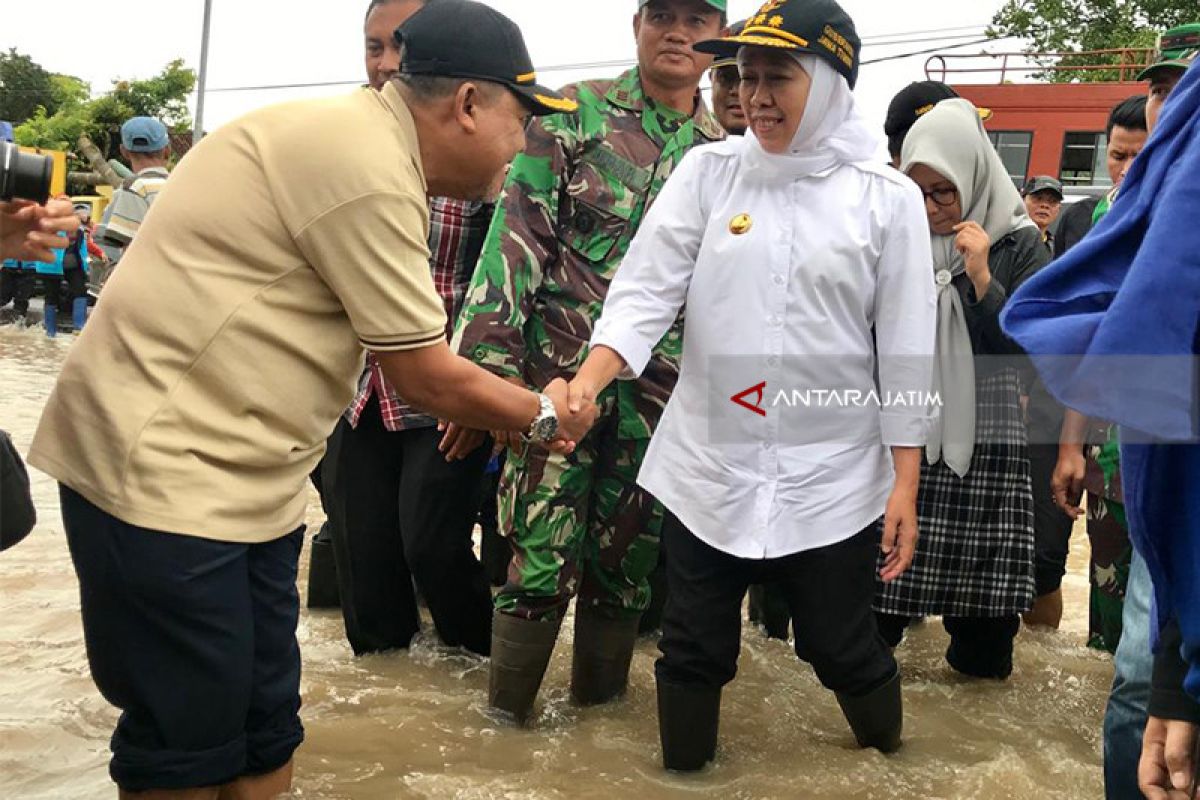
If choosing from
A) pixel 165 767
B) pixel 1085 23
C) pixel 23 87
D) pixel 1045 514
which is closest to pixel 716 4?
pixel 1045 514

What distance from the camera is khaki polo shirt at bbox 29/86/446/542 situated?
83.8 inches

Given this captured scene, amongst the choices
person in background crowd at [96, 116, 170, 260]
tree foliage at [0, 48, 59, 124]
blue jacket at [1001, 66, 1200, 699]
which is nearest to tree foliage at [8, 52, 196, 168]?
tree foliage at [0, 48, 59, 124]

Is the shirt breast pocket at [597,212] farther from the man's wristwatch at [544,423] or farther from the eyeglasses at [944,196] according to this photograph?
the eyeglasses at [944,196]

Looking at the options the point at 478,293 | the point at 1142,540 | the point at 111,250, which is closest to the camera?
the point at 1142,540

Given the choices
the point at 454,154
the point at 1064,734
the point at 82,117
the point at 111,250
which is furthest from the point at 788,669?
the point at 82,117

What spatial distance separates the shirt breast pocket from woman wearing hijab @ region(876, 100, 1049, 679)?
905mm

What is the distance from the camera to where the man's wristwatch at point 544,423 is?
278 centimetres

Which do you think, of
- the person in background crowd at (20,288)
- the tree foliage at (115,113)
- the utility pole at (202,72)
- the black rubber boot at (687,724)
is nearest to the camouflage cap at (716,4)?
the black rubber boot at (687,724)

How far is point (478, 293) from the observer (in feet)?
10.8

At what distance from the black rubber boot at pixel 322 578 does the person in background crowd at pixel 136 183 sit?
2.06m

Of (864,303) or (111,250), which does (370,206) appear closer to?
(864,303)

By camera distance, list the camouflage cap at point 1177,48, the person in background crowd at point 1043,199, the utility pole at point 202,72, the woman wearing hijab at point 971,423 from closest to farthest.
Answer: the woman wearing hijab at point 971,423 → the camouflage cap at point 1177,48 → the person in background crowd at point 1043,199 → the utility pole at point 202,72

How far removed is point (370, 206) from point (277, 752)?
117cm

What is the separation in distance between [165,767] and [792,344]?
5.43ft
